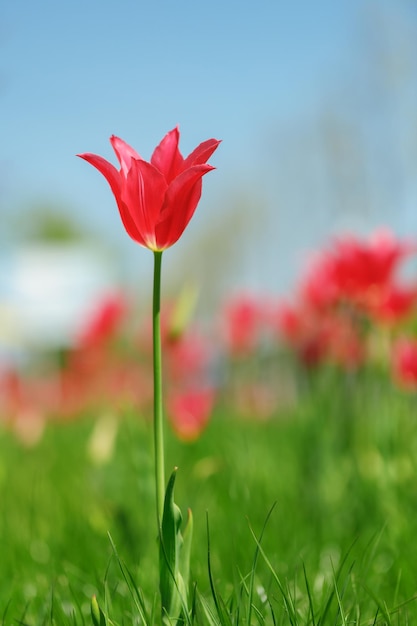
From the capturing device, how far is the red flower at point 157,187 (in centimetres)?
85

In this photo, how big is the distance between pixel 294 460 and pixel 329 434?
572mm

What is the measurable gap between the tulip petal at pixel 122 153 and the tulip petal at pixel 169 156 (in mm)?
23

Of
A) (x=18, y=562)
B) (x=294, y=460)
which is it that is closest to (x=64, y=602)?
(x=18, y=562)

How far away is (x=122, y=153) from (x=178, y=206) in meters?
0.09

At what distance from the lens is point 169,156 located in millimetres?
895

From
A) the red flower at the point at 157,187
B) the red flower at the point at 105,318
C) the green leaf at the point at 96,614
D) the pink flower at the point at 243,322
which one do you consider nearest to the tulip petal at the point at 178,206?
the red flower at the point at 157,187

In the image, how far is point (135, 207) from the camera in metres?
0.88

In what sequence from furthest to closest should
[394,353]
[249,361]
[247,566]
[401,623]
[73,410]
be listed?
[73,410] → [249,361] → [394,353] → [247,566] → [401,623]

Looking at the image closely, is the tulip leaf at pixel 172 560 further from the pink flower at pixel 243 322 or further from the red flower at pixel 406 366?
the pink flower at pixel 243 322

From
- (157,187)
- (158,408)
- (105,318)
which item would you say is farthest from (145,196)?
(105,318)

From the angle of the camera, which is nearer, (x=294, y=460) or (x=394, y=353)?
(x=394, y=353)

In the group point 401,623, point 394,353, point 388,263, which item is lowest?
point 401,623

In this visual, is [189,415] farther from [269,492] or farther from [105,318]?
[105,318]

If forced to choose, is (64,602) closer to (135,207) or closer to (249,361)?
(135,207)
